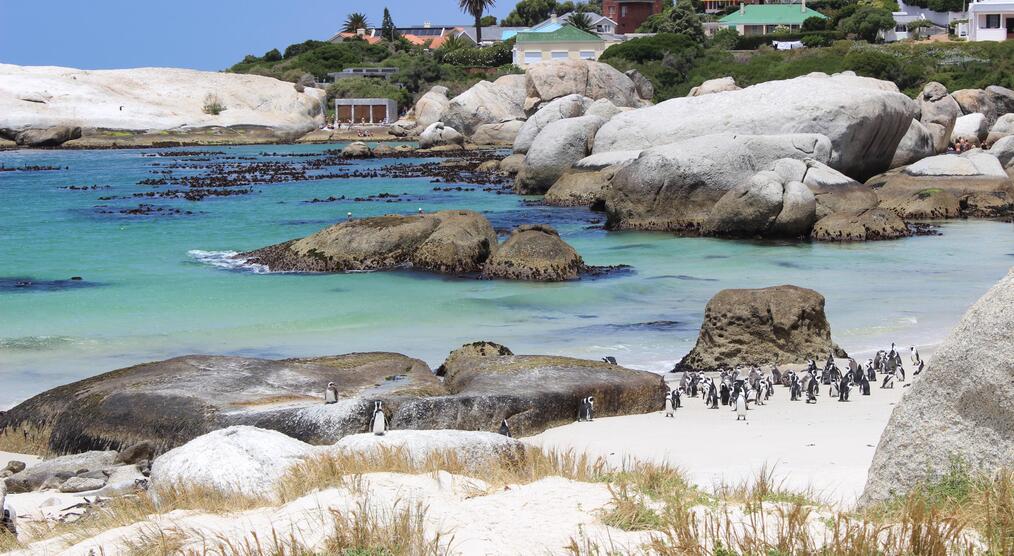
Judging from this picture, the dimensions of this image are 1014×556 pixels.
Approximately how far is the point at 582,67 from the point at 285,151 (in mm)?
19859

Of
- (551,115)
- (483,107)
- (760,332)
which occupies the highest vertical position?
(483,107)

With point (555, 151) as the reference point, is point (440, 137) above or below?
above

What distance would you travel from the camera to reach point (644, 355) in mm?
14414

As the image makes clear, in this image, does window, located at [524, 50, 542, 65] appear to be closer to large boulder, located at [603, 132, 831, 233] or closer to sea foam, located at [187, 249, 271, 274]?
large boulder, located at [603, 132, 831, 233]

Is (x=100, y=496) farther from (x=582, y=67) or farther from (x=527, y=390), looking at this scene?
(x=582, y=67)

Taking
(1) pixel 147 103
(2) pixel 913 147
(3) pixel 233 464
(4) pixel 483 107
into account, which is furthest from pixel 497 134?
(3) pixel 233 464

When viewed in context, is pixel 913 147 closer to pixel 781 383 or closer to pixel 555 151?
pixel 555 151

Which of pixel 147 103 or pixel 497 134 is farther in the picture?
pixel 147 103

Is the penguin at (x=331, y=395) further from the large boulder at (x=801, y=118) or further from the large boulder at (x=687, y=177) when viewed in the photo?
the large boulder at (x=801, y=118)

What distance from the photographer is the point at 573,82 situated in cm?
6931

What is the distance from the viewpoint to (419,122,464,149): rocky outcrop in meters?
66.6

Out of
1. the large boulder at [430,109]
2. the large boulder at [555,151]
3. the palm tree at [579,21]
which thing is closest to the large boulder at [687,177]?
the large boulder at [555,151]

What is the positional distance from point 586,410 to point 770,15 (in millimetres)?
106483

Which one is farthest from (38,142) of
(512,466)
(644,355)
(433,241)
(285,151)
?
(512,466)
